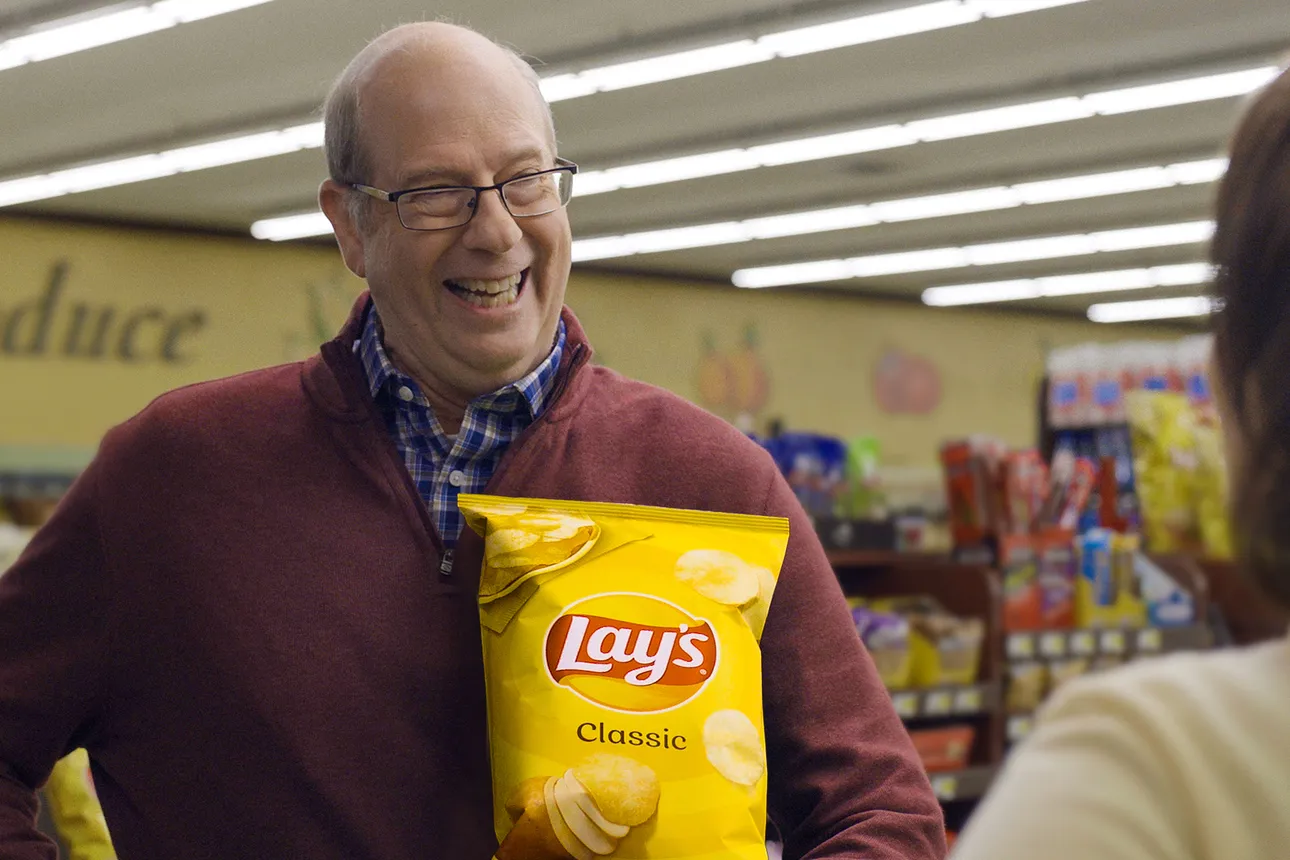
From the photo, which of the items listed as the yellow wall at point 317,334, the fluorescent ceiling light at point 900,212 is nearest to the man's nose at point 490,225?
the fluorescent ceiling light at point 900,212

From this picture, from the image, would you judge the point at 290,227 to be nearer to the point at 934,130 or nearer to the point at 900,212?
the point at 900,212

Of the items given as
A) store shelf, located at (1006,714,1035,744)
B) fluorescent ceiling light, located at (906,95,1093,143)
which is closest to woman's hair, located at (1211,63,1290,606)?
store shelf, located at (1006,714,1035,744)

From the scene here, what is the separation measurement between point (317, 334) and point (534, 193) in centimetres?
1141

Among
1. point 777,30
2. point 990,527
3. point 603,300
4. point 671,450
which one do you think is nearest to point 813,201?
point 603,300

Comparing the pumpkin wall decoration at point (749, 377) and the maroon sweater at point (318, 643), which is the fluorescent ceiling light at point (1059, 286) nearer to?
the pumpkin wall decoration at point (749, 377)

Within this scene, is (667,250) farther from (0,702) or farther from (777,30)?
(0,702)

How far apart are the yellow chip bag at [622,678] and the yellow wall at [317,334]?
33.4ft

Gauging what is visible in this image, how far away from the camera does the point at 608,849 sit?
1.20 meters

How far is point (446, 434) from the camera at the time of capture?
4.99 ft

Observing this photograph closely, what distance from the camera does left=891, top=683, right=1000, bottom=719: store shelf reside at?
414 centimetres

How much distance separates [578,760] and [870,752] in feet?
1.02

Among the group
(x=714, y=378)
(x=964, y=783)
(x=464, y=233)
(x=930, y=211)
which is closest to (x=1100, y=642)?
(x=964, y=783)

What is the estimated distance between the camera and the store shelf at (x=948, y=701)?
4.14m

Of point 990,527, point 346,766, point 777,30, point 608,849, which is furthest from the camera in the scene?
point 777,30
